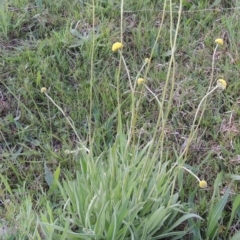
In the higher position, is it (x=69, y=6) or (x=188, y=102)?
(x=69, y=6)

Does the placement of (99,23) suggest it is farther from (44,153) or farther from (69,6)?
(44,153)

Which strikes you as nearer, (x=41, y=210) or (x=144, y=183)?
(x=144, y=183)

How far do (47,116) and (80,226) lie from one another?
28.2 inches

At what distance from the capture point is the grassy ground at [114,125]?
1.52 metres

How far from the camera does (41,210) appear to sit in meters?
1.71

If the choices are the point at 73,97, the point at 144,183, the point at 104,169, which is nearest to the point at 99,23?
the point at 73,97

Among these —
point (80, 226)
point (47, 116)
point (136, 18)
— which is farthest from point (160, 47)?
point (80, 226)

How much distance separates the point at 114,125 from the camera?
209cm

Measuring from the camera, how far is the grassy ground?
1516mm

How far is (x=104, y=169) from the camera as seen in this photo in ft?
5.44

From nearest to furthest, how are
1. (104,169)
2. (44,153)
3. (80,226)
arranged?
(80,226)
(104,169)
(44,153)

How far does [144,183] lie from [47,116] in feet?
2.61

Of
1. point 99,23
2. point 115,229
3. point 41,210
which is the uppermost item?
point 99,23

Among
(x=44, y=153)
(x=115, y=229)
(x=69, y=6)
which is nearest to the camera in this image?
(x=115, y=229)
